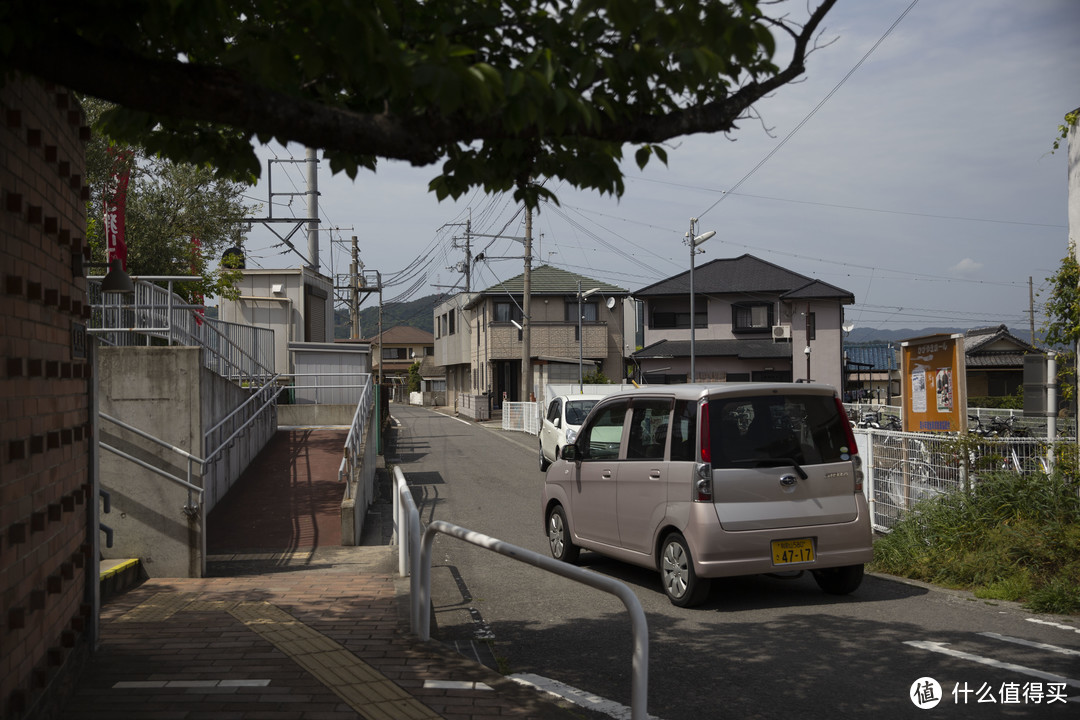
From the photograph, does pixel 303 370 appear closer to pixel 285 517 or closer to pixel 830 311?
pixel 285 517

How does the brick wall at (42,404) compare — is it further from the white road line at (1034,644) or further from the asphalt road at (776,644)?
the white road line at (1034,644)

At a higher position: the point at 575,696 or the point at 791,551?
the point at 791,551

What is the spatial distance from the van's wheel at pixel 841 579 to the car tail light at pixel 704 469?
1515 mm

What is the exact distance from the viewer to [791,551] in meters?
7.42

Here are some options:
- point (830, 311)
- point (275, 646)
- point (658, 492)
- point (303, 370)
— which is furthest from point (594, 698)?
point (830, 311)

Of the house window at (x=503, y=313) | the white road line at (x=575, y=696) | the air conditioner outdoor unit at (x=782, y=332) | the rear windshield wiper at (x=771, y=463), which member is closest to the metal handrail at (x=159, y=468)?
the white road line at (x=575, y=696)

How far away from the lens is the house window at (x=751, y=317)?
4417 centimetres

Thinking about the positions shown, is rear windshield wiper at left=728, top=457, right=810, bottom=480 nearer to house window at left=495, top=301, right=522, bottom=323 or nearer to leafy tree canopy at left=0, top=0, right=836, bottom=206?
leafy tree canopy at left=0, top=0, right=836, bottom=206

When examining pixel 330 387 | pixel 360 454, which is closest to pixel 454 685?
pixel 360 454

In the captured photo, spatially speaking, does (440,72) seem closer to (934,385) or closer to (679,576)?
(679,576)

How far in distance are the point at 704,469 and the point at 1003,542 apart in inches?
123

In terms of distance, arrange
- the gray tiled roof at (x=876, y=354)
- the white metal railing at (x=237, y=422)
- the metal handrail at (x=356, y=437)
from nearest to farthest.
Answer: the white metal railing at (x=237, y=422), the metal handrail at (x=356, y=437), the gray tiled roof at (x=876, y=354)

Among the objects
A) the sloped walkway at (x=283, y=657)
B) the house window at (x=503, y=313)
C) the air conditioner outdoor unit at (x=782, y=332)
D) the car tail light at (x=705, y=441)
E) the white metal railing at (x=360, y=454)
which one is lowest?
the sloped walkway at (x=283, y=657)

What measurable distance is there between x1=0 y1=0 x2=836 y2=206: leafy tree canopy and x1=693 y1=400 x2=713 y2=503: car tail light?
3541mm
